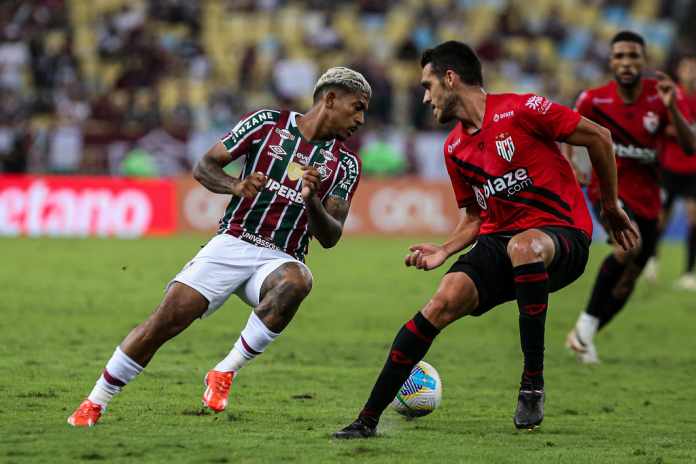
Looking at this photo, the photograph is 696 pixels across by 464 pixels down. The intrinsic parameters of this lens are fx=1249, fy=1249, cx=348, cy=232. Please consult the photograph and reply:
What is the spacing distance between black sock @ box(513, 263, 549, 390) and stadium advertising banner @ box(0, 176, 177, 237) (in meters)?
16.6

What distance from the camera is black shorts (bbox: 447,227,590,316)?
269 inches

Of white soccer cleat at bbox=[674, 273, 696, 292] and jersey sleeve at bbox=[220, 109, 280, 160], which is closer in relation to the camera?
jersey sleeve at bbox=[220, 109, 280, 160]

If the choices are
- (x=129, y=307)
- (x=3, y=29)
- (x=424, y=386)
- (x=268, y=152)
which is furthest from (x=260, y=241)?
(x=3, y=29)

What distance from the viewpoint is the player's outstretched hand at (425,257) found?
265 inches

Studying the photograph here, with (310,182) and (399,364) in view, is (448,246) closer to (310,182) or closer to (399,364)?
(399,364)

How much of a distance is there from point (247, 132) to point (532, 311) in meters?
1.90

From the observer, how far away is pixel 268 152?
721 centimetres

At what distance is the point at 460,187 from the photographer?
7.23 m

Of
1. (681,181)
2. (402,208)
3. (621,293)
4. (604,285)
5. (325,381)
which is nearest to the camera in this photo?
(325,381)

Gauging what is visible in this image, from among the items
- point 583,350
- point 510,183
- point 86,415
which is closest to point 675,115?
point 583,350

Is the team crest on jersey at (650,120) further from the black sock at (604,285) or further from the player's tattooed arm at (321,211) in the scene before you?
the player's tattooed arm at (321,211)

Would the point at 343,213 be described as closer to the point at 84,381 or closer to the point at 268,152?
the point at 268,152

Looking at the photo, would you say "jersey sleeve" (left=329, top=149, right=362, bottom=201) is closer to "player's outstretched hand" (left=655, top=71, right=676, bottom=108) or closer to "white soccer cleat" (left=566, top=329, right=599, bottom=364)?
"player's outstretched hand" (left=655, top=71, right=676, bottom=108)

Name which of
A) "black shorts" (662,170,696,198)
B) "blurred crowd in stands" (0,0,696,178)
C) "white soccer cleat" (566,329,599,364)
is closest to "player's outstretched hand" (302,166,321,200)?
"white soccer cleat" (566,329,599,364)
